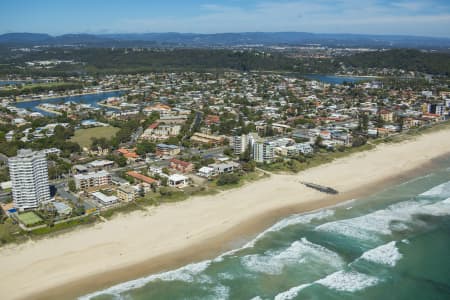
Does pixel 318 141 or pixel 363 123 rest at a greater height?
pixel 363 123

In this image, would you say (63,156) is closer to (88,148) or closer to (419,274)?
(88,148)

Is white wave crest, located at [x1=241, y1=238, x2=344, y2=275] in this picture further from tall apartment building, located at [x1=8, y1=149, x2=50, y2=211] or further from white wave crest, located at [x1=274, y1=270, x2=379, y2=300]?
tall apartment building, located at [x1=8, y1=149, x2=50, y2=211]

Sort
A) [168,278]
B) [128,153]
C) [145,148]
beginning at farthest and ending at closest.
Result: [145,148]
[128,153]
[168,278]

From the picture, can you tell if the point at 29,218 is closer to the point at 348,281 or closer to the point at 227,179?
the point at 227,179

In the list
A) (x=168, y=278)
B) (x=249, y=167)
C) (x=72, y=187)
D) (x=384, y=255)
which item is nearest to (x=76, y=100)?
(x=72, y=187)

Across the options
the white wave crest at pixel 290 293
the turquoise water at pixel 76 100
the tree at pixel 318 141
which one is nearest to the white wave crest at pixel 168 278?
the white wave crest at pixel 290 293

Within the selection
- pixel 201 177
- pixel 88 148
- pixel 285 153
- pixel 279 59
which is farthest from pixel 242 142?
pixel 279 59

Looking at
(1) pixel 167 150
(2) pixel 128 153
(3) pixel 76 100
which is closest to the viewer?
(2) pixel 128 153
